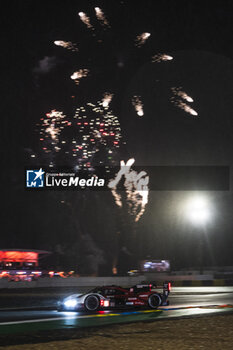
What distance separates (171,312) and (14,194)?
6221 cm

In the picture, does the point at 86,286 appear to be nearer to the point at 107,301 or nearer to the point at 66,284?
the point at 66,284

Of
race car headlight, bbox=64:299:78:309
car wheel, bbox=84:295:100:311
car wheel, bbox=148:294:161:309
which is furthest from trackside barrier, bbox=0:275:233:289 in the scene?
car wheel, bbox=148:294:161:309

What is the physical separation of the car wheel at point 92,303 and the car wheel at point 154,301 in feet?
6.02

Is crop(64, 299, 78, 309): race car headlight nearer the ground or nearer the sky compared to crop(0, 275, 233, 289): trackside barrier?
nearer the ground

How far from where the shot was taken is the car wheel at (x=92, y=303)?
699 inches

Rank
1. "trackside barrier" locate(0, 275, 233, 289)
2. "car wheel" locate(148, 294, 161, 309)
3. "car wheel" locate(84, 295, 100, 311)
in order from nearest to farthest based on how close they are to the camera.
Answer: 1. "car wheel" locate(84, 295, 100, 311)
2. "car wheel" locate(148, 294, 161, 309)
3. "trackside barrier" locate(0, 275, 233, 289)

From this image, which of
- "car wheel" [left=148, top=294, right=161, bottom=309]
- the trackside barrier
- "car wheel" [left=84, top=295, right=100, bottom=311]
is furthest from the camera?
the trackside barrier

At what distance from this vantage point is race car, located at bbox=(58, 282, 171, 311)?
17.8 metres

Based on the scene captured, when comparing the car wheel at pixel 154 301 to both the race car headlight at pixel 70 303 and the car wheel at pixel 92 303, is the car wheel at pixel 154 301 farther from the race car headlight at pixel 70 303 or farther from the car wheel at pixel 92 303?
the race car headlight at pixel 70 303

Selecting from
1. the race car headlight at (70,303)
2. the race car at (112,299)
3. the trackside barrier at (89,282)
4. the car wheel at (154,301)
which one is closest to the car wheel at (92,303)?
the race car at (112,299)

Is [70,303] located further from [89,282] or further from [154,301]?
[89,282]

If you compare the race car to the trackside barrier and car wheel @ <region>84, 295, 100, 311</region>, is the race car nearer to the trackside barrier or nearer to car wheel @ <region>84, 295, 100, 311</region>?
car wheel @ <region>84, 295, 100, 311</region>

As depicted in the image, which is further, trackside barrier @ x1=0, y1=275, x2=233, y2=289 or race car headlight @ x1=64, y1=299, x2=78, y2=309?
trackside barrier @ x1=0, y1=275, x2=233, y2=289

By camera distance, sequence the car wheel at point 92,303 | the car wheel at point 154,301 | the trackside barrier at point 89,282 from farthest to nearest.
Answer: the trackside barrier at point 89,282
the car wheel at point 154,301
the car wheel at point 92,303
